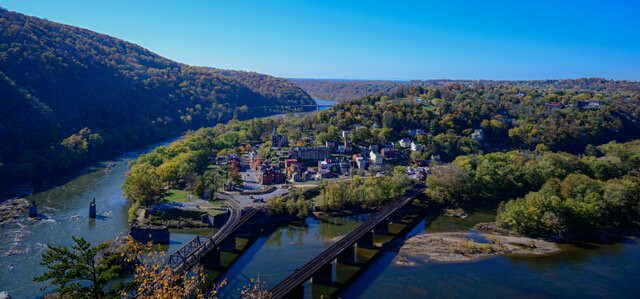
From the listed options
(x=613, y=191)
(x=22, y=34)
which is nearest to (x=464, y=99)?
(x=613, y=191)

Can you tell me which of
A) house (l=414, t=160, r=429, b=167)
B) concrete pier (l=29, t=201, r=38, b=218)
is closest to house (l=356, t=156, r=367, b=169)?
house (l=414, t=160, r=429, b=167)

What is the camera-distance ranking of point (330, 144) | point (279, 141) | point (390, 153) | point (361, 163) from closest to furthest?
point (361, 163)
point (390, 153)
point (330, 144)
point (279, 141)

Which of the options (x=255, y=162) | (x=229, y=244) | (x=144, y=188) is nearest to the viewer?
(x=229, y=244)

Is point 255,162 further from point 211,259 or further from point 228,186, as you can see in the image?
point 211,259

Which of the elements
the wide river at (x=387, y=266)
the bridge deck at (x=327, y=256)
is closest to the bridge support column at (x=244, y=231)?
the wide river at (x=387, y=266)

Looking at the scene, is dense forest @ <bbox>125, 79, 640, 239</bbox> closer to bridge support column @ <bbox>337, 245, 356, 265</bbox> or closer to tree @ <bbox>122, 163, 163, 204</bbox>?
tree @ <bbox>122, 163, 163, 204</bbox>

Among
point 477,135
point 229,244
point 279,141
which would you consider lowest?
point 229,244

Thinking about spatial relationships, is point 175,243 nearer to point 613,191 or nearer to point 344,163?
point 344,163

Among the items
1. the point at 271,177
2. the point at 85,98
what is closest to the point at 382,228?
the point at 271,177
